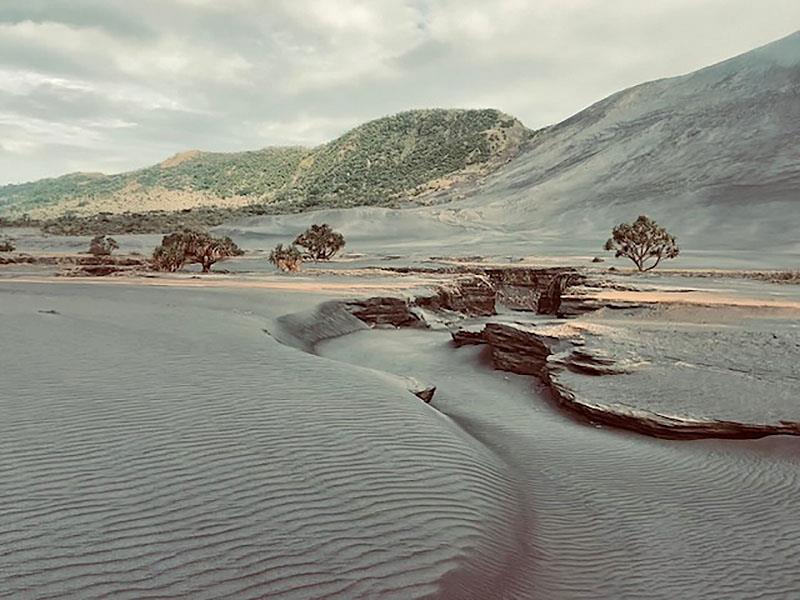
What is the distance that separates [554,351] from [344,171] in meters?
112

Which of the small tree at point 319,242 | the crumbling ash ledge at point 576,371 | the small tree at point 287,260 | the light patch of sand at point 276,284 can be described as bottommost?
the crumbling ash ledge at point 576,371

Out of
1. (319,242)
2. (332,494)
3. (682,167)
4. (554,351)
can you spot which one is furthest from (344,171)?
(332,494)

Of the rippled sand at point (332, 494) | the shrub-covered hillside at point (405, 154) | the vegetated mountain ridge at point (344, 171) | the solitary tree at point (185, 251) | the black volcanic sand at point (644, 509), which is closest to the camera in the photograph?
the rippled sand at point (332, 494)

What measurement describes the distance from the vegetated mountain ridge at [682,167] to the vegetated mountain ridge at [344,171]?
38.8 ft

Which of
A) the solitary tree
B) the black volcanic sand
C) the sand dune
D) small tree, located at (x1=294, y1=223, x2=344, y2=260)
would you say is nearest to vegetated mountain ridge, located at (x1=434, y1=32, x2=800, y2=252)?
small tree, located at (x1=294, y1=223, x2=344, y2=260)

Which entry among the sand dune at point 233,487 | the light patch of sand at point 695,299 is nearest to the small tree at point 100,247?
the light patch of sand at point 695,299

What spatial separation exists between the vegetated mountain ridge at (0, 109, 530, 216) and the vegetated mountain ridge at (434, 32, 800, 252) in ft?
38.8

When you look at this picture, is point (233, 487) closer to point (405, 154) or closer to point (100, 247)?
point (100, 247)

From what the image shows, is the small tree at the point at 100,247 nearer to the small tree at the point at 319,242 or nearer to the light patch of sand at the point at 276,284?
the small tree at the point at 319,242

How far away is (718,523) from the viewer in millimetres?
5301

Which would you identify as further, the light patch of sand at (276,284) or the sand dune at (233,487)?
the light patch of sand at (276,284)

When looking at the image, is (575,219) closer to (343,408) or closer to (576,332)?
(576,332)

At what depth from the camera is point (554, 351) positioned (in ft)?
36.8

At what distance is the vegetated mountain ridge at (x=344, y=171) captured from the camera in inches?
4311
